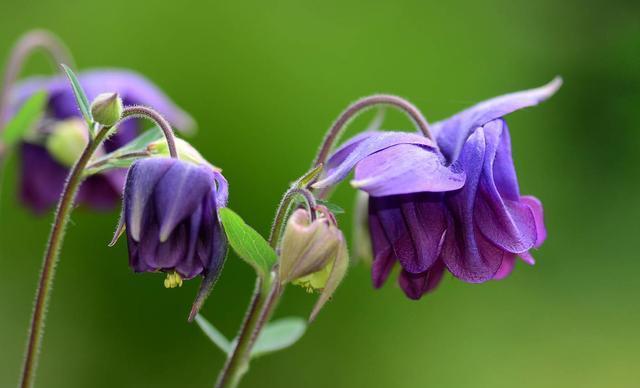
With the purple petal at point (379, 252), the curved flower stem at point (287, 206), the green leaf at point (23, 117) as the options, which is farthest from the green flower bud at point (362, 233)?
the green leaf at point (23, 117)

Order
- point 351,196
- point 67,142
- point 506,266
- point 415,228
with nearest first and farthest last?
1. point 415,228
2. point 506,266
3. point 67,142
4. point 351,196

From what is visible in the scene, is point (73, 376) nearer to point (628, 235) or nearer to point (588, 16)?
point (628, 235)

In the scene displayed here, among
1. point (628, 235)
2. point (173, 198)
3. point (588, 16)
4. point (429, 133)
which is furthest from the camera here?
point (588, 16)

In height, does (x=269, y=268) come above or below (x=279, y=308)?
above

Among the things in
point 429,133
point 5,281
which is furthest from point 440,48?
point 429,133

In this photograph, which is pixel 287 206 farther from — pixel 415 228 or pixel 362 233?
pixel 362 233

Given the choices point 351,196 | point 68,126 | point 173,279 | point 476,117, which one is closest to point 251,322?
point 173,279

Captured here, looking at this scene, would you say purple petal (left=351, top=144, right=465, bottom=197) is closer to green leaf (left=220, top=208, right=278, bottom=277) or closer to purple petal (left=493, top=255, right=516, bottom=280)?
green leaf (left=220, top=208, right=278, bottom=277)
